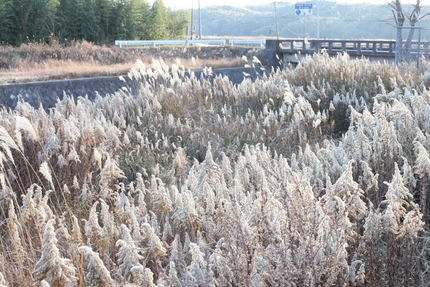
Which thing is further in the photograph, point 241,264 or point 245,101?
point 245,101

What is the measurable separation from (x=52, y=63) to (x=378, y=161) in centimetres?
1727

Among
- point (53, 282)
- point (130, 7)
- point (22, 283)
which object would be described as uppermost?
point (130, 7)

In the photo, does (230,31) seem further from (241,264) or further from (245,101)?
(241,264)

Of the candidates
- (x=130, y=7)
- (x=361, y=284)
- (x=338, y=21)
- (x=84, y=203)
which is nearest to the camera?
(x=361, y=284)

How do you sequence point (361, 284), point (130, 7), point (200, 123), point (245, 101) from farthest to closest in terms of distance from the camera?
point (130, 7) → point (245, 101) → point (200, 123) → point (361, 284)

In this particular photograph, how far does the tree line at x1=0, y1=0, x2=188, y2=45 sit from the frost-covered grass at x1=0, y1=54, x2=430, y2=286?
2113 centimetres

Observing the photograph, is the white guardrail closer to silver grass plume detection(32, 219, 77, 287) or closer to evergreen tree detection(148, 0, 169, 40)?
evergreen tree detection(148, 0, 169, 40)

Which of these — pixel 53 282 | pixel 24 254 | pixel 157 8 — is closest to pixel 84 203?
pixel 24 254

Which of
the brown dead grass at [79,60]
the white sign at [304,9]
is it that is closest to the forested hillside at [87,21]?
the brown dead grass at [79,60]

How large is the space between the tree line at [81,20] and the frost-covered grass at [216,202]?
2113 cm

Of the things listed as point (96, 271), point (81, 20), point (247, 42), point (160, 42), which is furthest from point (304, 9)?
point (96, 271)

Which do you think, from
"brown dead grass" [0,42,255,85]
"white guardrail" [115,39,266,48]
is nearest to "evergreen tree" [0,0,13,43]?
"brown dead grass" [0,42,255,85]

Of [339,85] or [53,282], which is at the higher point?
[339,85]

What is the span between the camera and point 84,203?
13.3 feet
